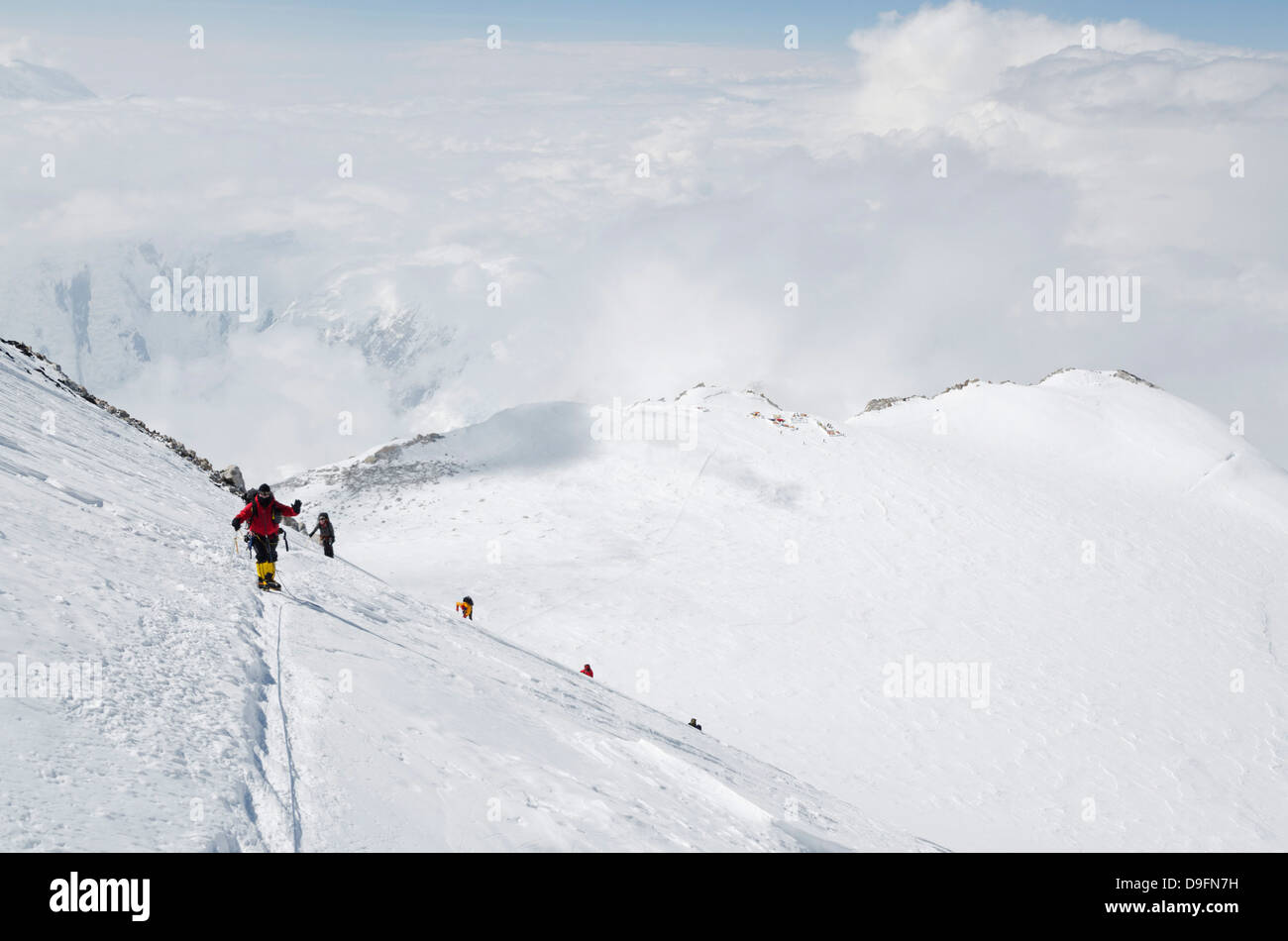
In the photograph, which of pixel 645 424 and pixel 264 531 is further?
pixel 645 424

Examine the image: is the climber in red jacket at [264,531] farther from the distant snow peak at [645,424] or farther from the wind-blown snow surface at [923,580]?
the distant snow peak at [645,424]

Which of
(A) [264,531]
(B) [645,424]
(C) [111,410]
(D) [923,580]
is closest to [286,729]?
(A) [264,531]

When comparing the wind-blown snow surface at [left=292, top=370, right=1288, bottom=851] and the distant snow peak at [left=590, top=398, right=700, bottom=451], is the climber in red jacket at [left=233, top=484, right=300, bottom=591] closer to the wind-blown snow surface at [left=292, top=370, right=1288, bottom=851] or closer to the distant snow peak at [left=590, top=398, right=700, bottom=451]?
the wind-blown snow surface at [left=292, top=370, right=1288, bottom=851]

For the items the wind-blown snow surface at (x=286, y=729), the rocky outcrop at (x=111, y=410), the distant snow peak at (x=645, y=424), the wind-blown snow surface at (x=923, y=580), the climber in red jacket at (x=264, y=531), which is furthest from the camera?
the distant snow peak at (x=645, y=424)

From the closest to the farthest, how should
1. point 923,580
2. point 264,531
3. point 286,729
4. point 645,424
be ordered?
point 286,729
point 264,531
point 923,580
point 645,424

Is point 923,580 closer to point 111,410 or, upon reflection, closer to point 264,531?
point 264,531

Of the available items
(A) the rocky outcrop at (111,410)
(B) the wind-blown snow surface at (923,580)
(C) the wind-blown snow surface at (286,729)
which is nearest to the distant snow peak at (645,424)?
(B) the wind-blown snow surface at (923,580)
